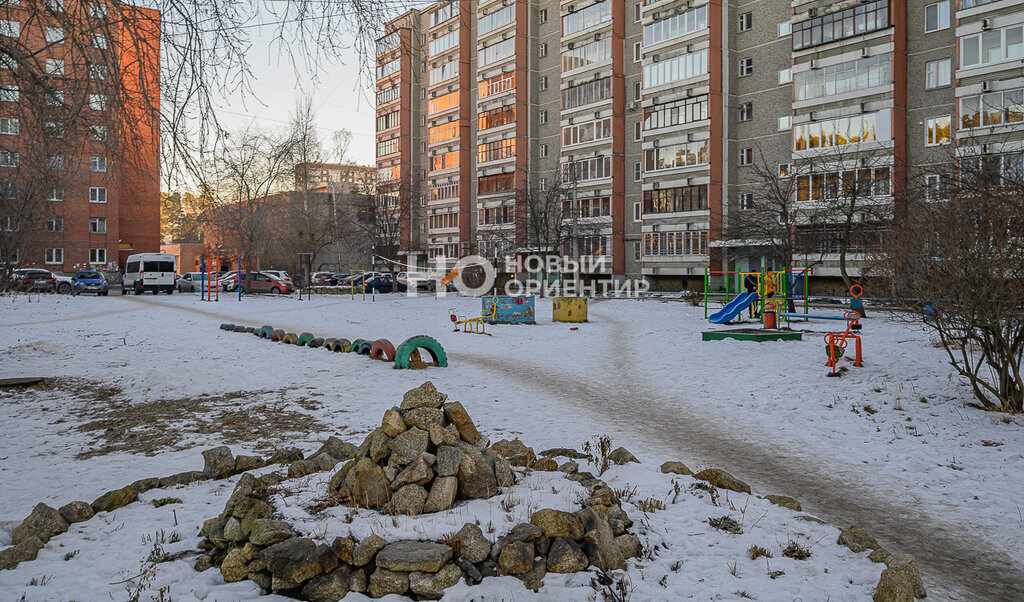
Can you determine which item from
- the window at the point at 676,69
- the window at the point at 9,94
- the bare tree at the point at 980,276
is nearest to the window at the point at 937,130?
the window at the point at 676,69

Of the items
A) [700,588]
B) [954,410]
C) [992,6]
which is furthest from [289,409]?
[992,6]

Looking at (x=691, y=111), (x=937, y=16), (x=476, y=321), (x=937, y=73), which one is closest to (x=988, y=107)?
(x=937, y=73)

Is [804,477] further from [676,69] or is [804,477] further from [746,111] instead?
[676,69]

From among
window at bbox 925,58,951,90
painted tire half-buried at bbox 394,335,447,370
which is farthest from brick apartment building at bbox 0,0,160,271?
window at bbox 925,58,951,90

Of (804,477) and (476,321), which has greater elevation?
(476,321)

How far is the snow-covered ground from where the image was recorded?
175 inches

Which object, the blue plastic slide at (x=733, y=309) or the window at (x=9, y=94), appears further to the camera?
the blue plastic slide at (x=733, y=309)

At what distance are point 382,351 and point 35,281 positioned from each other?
1584 inches

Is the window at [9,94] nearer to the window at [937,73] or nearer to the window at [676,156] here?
the window at [937,73]

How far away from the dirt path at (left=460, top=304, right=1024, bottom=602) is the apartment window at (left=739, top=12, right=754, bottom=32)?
133ft

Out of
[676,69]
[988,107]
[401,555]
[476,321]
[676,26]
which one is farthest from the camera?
[676,69]

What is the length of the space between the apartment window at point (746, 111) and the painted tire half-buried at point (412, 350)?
1498 inches

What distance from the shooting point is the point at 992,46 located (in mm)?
32125

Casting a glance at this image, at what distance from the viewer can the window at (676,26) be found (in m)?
44.7
